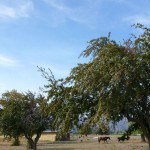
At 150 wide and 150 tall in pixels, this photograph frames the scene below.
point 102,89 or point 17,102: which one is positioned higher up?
point 17,102

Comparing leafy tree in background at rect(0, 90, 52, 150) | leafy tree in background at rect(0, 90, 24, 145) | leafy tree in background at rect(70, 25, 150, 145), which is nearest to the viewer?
leafy tree in background at rect(70, 25, 150, 145)

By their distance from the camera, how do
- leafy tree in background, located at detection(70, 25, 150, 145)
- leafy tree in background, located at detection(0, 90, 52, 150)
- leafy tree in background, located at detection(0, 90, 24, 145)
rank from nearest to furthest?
leafy tree in background, located at detection(70, 25, 150, 145)
leafy tree in background, located at detection(0, 90, 52, 150)
leafy tree in background, located at detection(0, 90, 24, 145)

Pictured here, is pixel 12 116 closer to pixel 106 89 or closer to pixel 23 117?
pixel 23 117

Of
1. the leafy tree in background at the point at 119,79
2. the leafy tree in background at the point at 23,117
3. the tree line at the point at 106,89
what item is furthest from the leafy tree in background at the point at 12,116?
the leafy tree in background at the point at 119,79

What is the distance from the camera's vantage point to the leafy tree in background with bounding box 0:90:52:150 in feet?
113

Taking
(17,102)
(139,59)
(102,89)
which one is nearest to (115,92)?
(102,89)

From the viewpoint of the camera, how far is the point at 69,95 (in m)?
17.9

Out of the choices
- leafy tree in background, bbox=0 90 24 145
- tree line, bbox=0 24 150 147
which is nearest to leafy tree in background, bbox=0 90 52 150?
leafy tree in background, bbox=0 90 24 145

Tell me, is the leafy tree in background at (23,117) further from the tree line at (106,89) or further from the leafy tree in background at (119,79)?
the leafy tree in background at (119,79)

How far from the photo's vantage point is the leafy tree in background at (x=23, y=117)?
34375 mm

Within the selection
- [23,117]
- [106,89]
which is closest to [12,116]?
[23,117]

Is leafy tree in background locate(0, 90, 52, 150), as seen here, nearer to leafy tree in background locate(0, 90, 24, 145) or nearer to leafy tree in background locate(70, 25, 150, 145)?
leafy tree in background locate(0, 90, 24, 145)

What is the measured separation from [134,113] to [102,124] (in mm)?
2362

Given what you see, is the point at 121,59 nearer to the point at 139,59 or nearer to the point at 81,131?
the point at 139,59
